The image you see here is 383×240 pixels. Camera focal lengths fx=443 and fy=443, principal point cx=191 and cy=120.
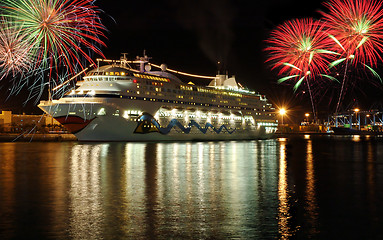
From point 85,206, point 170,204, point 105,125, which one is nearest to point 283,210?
point 170,204

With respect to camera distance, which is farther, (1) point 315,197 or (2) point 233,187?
(2) point 233,187

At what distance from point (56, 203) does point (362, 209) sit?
896 cm

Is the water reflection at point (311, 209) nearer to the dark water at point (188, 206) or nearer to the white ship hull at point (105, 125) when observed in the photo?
the dark water at point (188, 206)

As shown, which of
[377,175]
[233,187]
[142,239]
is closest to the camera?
[142,239]

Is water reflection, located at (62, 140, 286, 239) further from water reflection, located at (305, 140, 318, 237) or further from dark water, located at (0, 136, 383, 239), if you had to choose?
water reflection, located at (305, 140, 318, 237)

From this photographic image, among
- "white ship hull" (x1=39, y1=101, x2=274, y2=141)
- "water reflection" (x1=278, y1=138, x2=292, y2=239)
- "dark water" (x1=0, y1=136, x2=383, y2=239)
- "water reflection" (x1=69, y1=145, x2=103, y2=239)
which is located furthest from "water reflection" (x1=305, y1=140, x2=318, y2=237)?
"white ship hull" (x1=39, y1=101, x2=274, y2=141)

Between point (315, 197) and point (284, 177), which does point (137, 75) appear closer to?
point (284, 177)

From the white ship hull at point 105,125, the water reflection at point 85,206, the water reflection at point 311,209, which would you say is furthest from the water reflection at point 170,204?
the white ship hull at point 105,125

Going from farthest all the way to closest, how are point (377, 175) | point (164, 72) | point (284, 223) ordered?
point (164, 72)
point (377, 175)
point (284, 223)

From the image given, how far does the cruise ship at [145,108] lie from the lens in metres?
64.9

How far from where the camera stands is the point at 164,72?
3339 inches

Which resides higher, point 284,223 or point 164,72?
point 164,72

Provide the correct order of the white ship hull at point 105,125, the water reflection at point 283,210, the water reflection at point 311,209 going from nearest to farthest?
the water reflection at point 283,210 < the water reflection at point 311,209 < the white ship hull at point 105,125

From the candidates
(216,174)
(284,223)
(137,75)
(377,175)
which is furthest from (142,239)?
(137,75)
